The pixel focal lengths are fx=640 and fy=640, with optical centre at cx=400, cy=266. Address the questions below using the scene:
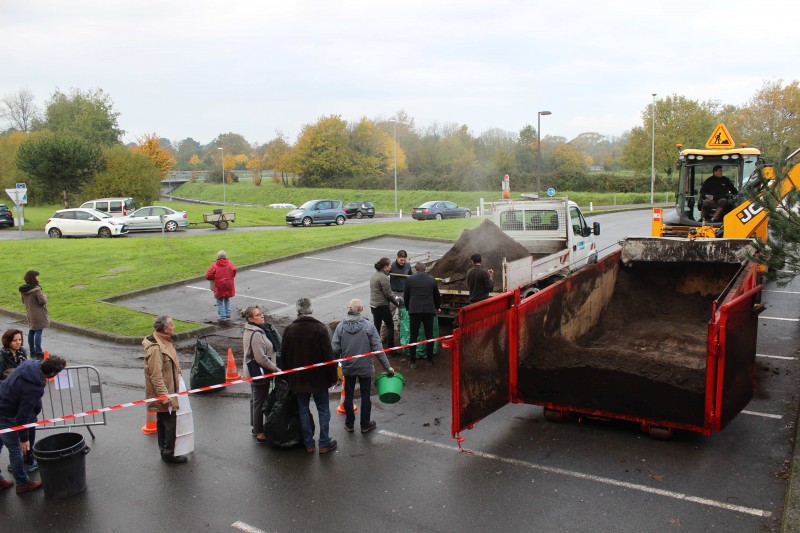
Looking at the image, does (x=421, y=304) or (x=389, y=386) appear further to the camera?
(x=421, y=304)

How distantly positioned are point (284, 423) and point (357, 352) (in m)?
1.14

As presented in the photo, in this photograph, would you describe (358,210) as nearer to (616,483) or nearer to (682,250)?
(682,250)

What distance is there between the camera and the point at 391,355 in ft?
35.9

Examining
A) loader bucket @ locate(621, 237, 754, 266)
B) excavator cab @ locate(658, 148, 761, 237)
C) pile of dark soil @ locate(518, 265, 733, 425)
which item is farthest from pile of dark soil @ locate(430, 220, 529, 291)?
excavator cab @ locate(658, 148, 761, 237)

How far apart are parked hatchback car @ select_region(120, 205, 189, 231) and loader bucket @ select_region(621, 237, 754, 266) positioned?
85.2 feet

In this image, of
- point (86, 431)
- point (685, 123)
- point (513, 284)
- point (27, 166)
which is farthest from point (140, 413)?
point (685, 123)

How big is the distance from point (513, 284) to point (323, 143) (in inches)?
2470

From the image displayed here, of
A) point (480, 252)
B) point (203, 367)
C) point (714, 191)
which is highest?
point (714, 191)

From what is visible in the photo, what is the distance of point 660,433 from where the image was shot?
695cm

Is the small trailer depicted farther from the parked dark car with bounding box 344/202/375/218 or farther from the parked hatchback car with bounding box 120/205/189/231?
the parked dark car with bounding box 344/202/375/218

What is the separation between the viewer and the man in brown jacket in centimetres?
682

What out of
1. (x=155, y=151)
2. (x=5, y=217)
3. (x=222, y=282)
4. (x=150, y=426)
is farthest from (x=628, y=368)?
(x=155, y=151)

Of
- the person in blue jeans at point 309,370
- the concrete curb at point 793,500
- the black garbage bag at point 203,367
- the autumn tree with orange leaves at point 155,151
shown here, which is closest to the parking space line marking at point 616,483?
the concrete curb at point 793,500

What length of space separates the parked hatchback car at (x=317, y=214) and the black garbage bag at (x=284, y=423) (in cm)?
2983
